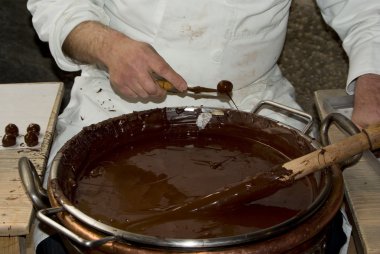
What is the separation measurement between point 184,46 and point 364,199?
69cm

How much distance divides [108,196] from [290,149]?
45cm

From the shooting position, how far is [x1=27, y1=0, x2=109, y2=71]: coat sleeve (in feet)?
5.47

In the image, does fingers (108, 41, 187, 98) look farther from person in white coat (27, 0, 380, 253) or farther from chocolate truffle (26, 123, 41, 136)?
chocolate truffle (26, 123, 41, 136)

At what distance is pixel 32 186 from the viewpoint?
42.9 inches

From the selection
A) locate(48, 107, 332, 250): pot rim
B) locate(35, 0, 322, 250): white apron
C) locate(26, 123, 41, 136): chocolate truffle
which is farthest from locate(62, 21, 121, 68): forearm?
locate(48, 107, 332, 250): pot rim

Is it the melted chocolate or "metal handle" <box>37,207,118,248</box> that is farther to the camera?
the melted chocolate

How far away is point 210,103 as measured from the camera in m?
1.67

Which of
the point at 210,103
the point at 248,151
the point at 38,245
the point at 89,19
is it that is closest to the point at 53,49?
the point at 89,19

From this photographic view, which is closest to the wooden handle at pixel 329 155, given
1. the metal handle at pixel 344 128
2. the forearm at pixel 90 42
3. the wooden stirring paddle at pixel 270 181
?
the wooden stirring paddle at pixel 270 181

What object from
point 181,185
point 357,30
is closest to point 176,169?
point 181,185

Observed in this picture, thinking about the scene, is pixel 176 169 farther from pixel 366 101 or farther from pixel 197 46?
pixel 366 101

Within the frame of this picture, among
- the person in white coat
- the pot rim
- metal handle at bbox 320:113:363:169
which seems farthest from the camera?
the person in white coat

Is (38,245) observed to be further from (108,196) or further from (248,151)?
(248,151)

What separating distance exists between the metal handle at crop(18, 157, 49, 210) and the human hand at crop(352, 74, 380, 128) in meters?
0.84
